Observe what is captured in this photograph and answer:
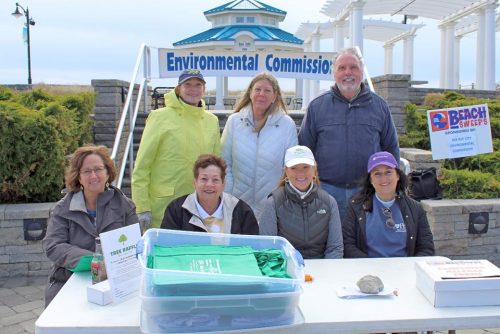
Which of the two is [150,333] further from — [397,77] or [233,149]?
[397,77]

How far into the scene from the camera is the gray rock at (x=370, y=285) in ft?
7.21

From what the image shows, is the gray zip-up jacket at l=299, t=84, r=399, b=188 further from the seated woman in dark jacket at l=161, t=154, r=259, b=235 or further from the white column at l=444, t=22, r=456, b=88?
the white column at l=444, t=22, r=456, b=88

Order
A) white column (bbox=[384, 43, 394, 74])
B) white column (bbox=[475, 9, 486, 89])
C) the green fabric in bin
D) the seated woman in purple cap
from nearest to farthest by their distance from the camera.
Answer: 1. the green fabric in bin
2. the seated woman in purple cap
3. white column (bbox=[475, 9, 486, 89])
4. white column (bbox=[384, 43, 394, 74])

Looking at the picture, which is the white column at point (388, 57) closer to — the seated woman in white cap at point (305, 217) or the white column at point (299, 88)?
the white column at point (299, 88)

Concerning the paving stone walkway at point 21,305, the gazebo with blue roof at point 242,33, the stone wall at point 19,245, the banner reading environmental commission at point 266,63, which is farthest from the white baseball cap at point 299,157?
the gazebo with blue roof at point 242,33

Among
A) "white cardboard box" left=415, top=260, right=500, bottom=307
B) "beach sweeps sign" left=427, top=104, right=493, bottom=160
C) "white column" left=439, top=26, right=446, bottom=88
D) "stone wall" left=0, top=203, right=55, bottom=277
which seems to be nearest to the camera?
"white cardboard box" left=415, top=260, right=500, bottom=307

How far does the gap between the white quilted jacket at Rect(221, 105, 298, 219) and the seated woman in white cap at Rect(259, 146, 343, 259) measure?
1.80ft

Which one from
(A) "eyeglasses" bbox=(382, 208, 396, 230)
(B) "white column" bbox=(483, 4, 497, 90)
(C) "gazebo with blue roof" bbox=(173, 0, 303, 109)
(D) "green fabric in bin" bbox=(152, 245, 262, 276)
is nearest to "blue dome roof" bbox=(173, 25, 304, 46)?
(C) "gazebo with blue roof" bbox=(173, 0, 303, 109)

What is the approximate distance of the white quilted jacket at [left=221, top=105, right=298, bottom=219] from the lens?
11.7ft

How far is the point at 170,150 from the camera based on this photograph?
3564 mm

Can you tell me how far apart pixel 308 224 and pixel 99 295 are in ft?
4.33

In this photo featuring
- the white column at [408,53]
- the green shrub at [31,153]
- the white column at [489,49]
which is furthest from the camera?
the white column at [408,53]

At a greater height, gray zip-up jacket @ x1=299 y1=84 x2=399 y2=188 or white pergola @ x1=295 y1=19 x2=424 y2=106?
white pergola @ x1=295 y1=19 x2=424 y2=106

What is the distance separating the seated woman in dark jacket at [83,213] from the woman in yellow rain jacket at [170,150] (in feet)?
1.71
